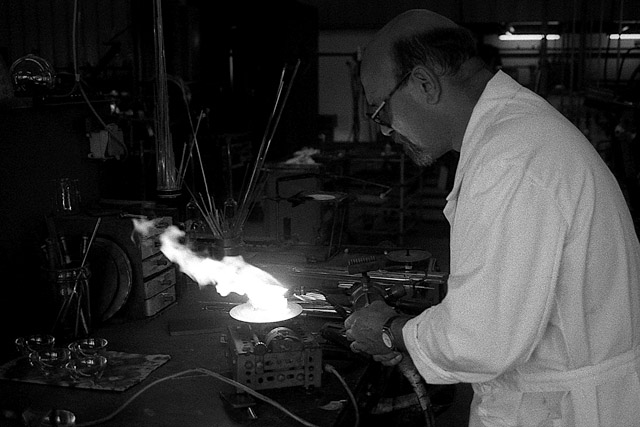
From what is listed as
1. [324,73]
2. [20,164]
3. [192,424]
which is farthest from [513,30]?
[192,424]

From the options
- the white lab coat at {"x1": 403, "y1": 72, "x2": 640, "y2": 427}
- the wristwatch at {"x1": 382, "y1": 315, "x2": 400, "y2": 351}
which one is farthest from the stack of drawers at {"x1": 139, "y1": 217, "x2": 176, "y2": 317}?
the white lab coat at {"x1": 403, "y1": 72, "x2": 640, "y2": 427}

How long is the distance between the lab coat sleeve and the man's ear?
0.81 feet

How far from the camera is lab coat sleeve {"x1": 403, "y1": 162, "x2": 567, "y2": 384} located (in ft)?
4.09

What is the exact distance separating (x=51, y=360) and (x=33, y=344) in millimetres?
93

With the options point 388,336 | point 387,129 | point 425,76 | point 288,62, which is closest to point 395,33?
point 425,76

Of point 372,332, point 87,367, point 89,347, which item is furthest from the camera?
point 89,347

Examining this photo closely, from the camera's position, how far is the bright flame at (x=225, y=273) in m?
1.91

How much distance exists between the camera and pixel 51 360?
→ 177cm

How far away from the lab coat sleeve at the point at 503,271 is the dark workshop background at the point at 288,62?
337cm

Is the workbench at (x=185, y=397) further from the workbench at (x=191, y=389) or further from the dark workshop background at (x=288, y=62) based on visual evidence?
the dark workshop background at (x=288, y=62)

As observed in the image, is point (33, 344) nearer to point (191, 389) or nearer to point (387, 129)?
point (191, 389)

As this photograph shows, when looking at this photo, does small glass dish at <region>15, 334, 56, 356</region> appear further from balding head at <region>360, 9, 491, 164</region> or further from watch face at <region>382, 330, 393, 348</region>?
balding head at <region>360, 9, 491, 164</region>

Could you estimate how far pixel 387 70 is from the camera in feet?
4.89

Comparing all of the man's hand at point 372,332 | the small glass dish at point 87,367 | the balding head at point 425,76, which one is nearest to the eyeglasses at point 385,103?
the balding head at point 425,76
